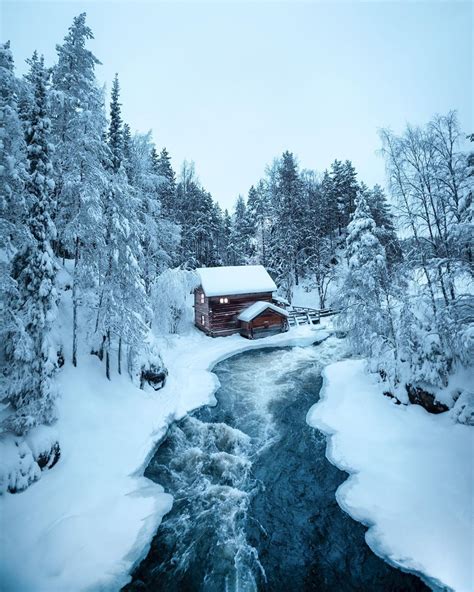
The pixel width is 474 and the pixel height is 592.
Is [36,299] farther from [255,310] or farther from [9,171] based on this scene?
[255,310]

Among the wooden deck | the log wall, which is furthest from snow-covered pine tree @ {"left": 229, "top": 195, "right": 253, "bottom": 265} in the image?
the log wall

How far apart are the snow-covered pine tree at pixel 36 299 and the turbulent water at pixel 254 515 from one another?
177 inches

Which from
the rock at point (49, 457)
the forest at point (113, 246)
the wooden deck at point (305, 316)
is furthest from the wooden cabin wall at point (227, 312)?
the rock at point (49, 457)

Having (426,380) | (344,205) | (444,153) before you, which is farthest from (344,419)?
(344,205)

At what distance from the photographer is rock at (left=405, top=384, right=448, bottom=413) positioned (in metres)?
11.1

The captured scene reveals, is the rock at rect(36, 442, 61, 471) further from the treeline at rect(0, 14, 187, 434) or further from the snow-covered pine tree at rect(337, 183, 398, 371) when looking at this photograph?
the snow-covered pine tree at rect(337, 183, 398, 371)

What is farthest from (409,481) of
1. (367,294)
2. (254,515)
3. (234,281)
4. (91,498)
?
(234,281)

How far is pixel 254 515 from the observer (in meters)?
8.29

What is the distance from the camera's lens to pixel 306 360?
2223 cm

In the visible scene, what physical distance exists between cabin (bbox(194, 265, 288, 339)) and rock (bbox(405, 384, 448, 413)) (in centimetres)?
1691

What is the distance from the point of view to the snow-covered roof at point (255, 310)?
92.7 ft

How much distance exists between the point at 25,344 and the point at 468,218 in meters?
13.5

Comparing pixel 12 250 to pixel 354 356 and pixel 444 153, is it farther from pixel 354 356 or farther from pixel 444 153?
Result: pixel 354 356

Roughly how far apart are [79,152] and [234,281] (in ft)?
66.6
